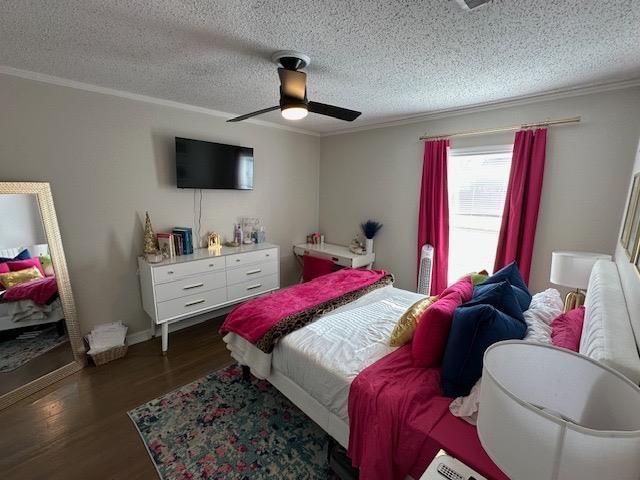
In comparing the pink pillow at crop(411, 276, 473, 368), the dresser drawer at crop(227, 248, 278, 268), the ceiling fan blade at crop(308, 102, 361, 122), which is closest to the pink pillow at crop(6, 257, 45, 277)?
the dresser drawer at crop(227, 248, 278, 268)

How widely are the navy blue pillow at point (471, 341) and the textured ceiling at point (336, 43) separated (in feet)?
4.57

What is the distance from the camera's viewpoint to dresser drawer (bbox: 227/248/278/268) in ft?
9.96

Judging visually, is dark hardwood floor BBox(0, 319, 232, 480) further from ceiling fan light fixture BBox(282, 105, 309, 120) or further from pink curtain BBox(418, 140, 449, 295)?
pink curtain BBox(418, 140, 449, 295)

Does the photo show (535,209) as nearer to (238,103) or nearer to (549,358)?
(549,358)

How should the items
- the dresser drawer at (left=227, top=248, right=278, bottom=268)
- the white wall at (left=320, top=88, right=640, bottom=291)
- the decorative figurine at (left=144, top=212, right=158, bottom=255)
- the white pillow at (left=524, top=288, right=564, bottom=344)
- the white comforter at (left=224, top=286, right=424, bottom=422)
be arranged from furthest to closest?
the dresser drawer at (left=227, top=248, right=278, bottom=268) → the decorative figurine at (left=144, top=212, right=158, bottom=255) → the white wall at (left=320, top=88, right=640, bottom=291) → the white comforter at (left=224, top=286, right=424, bottom=422) → the white pillow at (left=524, top=288, right=564, bottom=344)

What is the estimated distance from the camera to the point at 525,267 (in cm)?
264

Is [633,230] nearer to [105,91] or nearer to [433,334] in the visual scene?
[433,334]

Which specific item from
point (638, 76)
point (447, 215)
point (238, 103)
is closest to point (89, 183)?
point (238, 103)

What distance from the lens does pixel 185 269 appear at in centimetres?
270

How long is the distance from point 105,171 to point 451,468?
10.4 ft

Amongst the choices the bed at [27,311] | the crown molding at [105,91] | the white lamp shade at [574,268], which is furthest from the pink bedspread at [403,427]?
the crown molding at [105,91]

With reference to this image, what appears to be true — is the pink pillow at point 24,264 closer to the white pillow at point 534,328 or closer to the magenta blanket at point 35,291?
the magenta blanket at point 35,291

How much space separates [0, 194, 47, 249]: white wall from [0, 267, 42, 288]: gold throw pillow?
205 millimetres

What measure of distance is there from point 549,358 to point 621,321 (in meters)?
0.48
